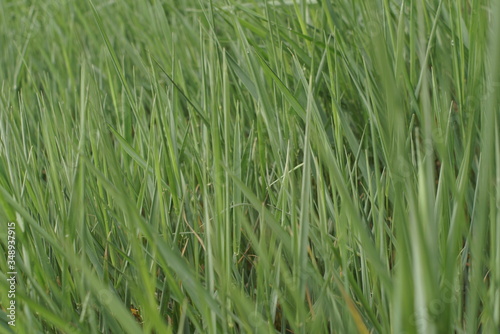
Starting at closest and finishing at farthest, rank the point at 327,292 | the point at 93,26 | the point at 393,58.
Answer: the point at 327,292 < the point at 393,58 < the point at 93,26

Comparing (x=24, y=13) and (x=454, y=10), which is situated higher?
(x=24, y=13)

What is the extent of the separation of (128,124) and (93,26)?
73 cm

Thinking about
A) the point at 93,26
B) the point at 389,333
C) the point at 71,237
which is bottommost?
the point at 389,333

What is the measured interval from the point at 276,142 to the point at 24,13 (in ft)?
3.89

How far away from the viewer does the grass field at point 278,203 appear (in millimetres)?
392

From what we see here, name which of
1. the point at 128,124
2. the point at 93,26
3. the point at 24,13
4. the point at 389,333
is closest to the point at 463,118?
the point at 389,333

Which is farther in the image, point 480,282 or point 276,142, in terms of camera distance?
point 276,142

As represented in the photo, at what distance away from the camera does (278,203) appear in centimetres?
62

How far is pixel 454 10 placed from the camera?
84cm

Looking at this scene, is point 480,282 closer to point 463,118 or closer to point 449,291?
point 449,291

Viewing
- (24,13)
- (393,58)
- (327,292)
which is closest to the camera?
(327,292)

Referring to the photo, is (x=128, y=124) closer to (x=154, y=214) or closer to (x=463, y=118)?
(x=154, y=214)

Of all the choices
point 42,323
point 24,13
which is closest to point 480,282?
point 42,323

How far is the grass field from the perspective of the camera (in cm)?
39
